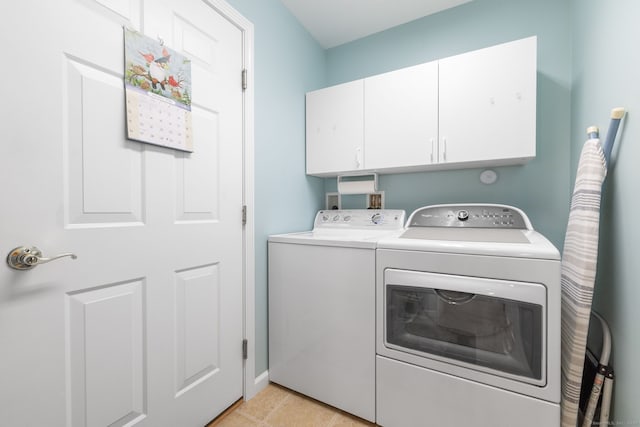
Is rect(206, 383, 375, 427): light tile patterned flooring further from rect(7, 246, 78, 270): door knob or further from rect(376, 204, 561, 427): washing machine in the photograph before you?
rect(7, 246, 78, 270): door knob

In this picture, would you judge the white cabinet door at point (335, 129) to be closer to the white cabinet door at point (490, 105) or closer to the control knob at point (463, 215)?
the white cabinet door at point (490, 105)

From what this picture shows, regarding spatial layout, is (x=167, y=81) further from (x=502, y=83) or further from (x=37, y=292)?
(x=502, y=83)

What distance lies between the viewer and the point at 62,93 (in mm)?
858

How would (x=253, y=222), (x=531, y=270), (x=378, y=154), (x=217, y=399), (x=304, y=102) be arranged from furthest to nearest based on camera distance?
(x=304, y=102) → (x=378, y=154) → (x=253, y=222) → (x=217, y=399) → (x=531, y=270)

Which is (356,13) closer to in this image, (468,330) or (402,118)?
(402,118)

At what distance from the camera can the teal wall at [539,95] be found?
63.0 inches

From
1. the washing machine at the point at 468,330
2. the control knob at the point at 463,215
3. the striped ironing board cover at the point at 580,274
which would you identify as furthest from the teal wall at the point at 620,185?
the control knob at the point at 463,215

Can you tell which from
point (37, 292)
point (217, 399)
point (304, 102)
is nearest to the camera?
point (37, 292)

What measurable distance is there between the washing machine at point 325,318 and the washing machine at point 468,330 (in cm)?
8

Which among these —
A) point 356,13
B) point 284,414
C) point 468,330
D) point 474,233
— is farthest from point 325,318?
point 356,13

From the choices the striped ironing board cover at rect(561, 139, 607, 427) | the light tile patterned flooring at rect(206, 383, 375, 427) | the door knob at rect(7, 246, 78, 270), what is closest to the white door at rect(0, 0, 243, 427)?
the door knob at rect(7, 246, 78, 270)

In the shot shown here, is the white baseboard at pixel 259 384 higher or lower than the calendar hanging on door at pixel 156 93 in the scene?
lower

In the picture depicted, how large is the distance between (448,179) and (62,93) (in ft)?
6.65

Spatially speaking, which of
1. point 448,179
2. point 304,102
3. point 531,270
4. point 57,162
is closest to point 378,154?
point 448,179
